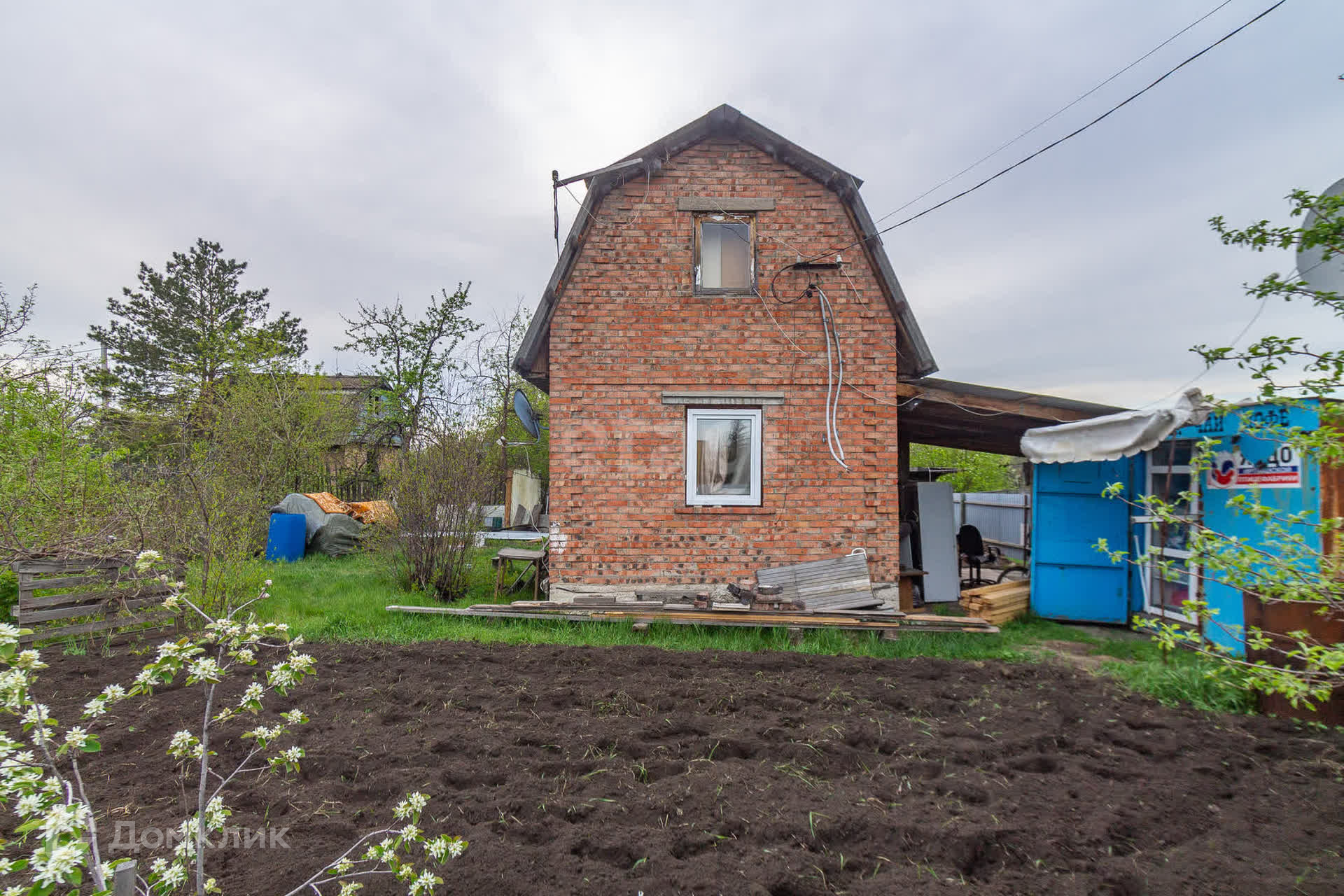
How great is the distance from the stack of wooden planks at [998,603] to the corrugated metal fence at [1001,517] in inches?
181

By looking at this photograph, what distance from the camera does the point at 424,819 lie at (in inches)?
128

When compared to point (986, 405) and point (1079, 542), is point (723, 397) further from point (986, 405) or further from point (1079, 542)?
point (1079, 542)

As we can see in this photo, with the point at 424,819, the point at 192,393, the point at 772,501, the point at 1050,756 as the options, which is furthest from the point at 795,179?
the point at 192,393

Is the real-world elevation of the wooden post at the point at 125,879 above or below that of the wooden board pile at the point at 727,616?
above

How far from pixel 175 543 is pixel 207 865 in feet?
17.4

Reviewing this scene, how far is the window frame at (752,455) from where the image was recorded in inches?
323

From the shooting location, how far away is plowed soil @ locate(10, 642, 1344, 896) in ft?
9.43

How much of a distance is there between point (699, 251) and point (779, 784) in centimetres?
625

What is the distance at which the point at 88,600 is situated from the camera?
696cm

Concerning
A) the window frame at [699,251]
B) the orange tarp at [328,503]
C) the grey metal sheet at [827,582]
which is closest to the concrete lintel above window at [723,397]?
the window frame at [699,251]

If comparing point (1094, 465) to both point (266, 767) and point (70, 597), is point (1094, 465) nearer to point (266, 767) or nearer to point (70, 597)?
point (266, 767)

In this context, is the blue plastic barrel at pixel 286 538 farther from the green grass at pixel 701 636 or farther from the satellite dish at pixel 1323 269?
the satellite dish at pixel 1323 269

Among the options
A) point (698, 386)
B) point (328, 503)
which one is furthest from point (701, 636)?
point (328, 503)

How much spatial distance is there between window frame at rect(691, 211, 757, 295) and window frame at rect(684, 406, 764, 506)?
137 centimetres
